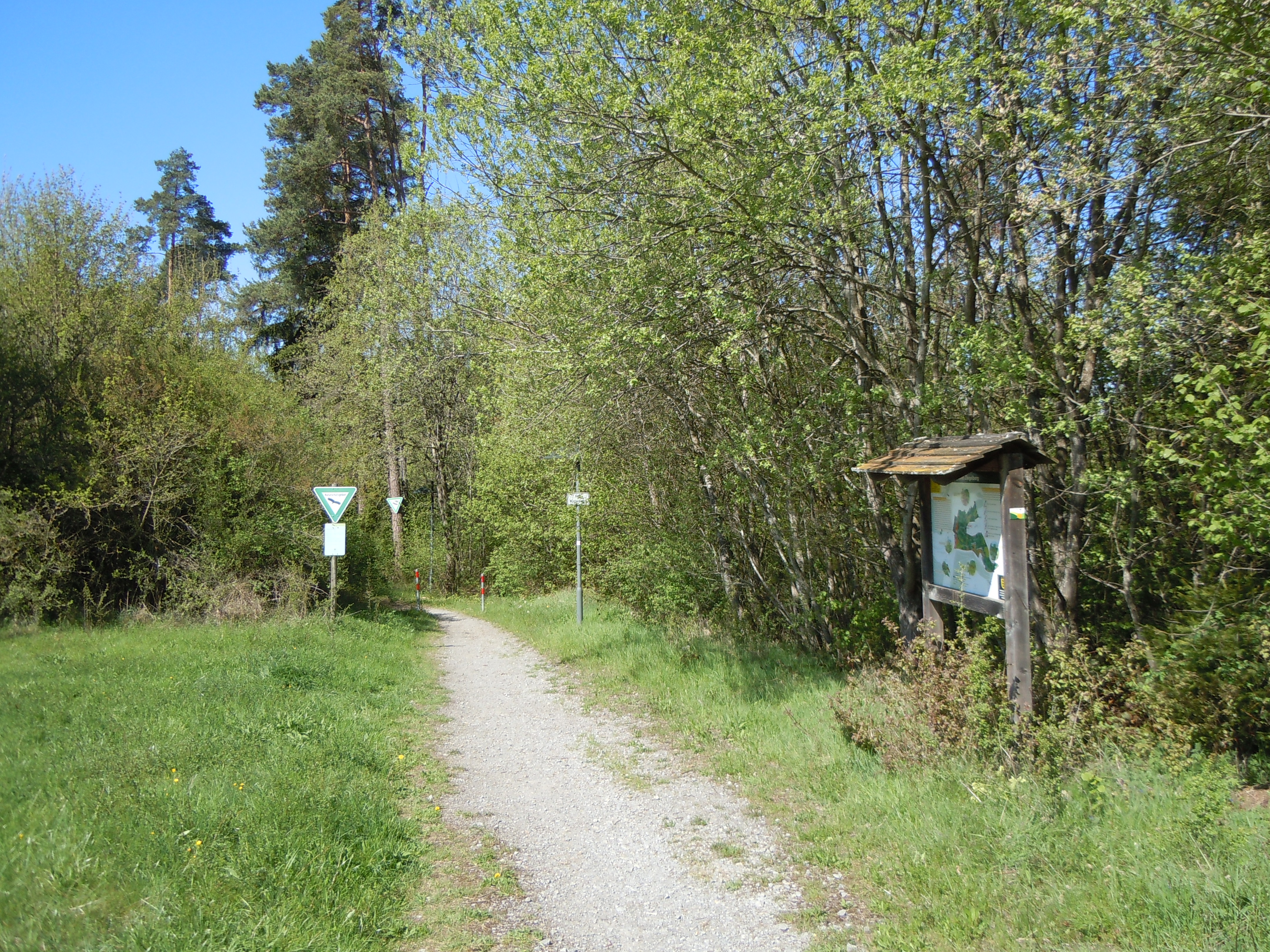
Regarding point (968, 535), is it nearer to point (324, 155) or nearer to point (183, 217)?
point (324, 155)

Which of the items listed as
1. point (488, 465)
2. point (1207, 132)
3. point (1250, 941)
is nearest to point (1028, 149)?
point (1207, 132)

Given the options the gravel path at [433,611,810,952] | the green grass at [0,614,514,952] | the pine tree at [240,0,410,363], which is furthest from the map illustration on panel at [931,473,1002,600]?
the pine tree at [240,0,410,363]

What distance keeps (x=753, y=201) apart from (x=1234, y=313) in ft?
13.2

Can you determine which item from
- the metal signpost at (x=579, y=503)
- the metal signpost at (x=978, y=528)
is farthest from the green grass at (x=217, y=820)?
the metal signpost at (x=579, y=503)

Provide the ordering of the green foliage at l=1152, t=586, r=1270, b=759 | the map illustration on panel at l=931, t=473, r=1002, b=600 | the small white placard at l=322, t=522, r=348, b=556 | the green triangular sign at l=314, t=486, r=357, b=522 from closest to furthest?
the green foliage at l=1152, t=586, r=1270, b=759 → the map illustration on panel at l=931, t=473, r=1002, b=600 → the green triangular sign at l=314, t=486, r=357, b=522 → the small white placard at l=322, t=522, r=348, b=556

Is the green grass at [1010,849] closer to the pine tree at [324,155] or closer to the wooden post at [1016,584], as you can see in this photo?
the wooden post at [1016,584]

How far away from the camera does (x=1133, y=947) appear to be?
3502 millimetres

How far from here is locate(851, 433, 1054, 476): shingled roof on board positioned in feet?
19.0

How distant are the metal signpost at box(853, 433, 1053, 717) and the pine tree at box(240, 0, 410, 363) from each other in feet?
85.3

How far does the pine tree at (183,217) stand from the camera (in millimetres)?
40812

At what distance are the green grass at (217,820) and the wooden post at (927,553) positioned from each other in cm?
408

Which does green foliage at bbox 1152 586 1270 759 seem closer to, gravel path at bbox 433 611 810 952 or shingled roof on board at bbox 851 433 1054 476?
shingled roof on board at bbox 851 433 1054 476

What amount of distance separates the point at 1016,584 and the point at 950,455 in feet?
3.73

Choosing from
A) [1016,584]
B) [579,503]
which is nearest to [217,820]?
[1016,584]
